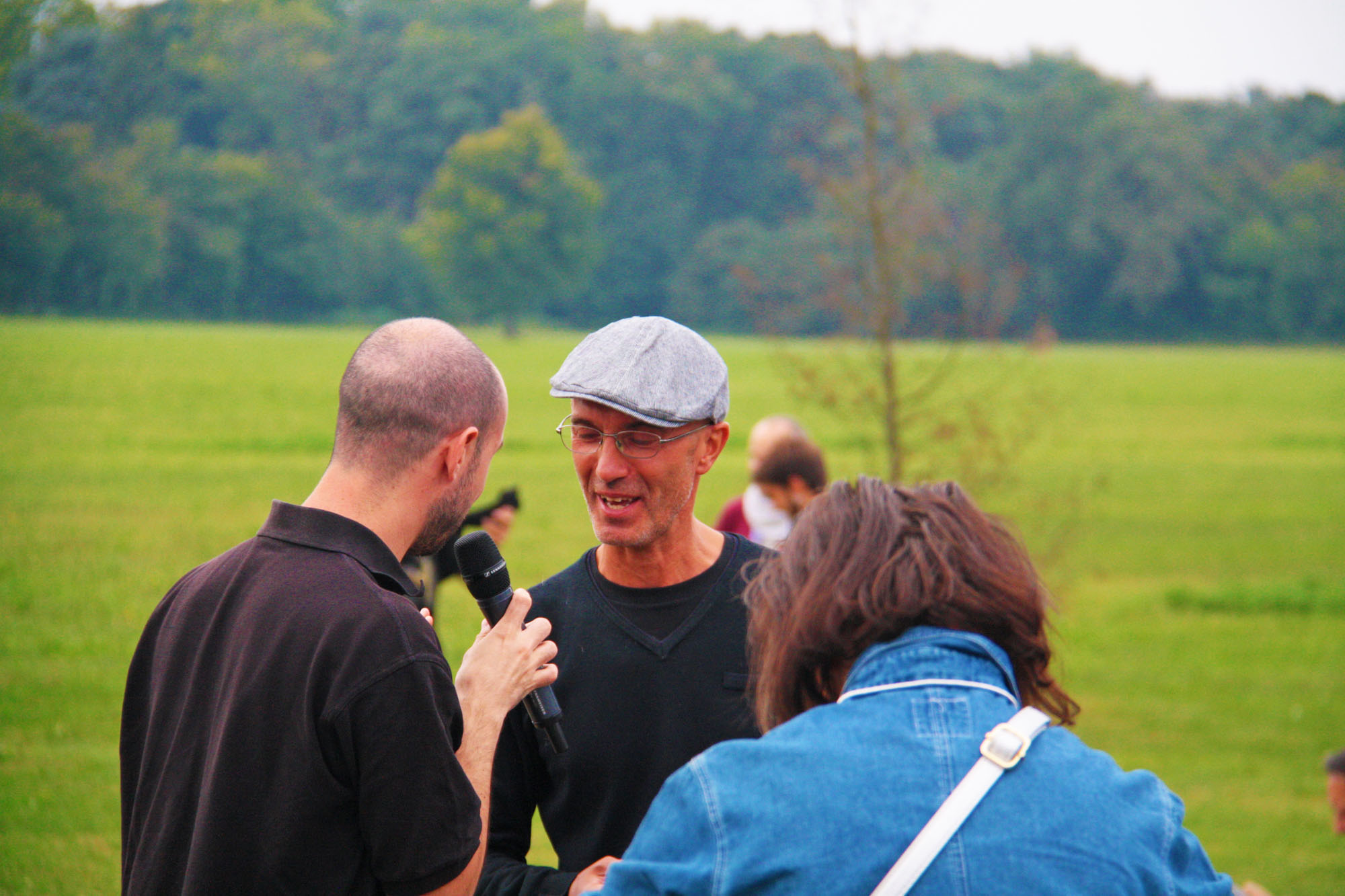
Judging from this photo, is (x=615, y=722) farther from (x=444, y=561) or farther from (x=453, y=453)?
(x=444, y=561)

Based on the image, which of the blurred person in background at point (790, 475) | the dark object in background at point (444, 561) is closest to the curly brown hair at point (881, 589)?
the dark object in background at point (444, 561)

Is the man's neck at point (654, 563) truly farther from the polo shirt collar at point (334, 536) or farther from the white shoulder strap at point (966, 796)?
the white shoulder strap at point (966, 796)

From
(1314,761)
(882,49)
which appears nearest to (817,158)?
(882,49)

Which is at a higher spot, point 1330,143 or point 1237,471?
point 1330,143

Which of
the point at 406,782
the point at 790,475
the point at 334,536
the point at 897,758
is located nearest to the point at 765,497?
the point at 790,475

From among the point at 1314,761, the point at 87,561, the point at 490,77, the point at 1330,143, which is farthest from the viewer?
the point at 490,77

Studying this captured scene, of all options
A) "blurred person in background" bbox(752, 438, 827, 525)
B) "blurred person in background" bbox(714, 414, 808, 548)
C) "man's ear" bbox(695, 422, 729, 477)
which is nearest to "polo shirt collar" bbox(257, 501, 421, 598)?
"man's ear" bbox(695, 422, 729, 477)

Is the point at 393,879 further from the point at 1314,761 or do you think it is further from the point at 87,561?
the point at 87,561

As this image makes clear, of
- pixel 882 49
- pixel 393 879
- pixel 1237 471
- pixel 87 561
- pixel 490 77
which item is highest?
pixel 490 77

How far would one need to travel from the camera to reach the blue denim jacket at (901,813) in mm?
1589

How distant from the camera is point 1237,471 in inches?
1166

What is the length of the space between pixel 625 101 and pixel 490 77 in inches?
672

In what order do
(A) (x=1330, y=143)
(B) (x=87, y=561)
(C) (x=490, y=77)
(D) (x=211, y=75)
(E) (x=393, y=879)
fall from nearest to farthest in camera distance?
1. (E) (x=393, y=879)
2. (B) (x=87, y=561)
3. (D) (x=211, y=75)
4. (A) (x=1330, y=143)
5. (C) (x=490, y=77)

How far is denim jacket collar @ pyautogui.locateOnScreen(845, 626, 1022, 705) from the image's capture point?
175 cm
